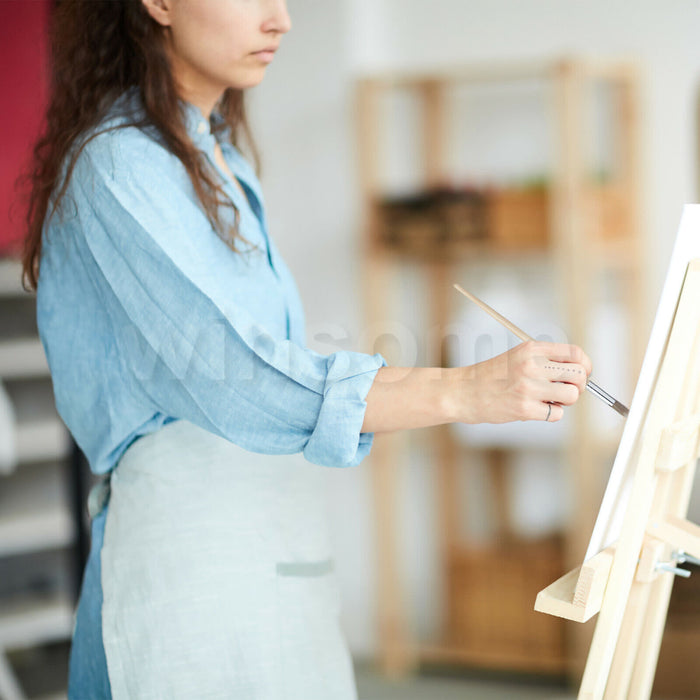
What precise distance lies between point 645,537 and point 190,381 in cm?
52

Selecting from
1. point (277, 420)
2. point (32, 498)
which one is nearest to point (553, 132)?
point (32, 498)

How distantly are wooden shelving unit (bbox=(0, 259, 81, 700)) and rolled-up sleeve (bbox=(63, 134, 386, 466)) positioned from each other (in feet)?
5.03

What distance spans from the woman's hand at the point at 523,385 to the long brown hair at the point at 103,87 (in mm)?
330

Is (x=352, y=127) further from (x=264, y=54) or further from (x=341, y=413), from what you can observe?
(x=341, y=413)

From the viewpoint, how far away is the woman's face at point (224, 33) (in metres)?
0.98

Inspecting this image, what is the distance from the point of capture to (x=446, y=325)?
119 inches

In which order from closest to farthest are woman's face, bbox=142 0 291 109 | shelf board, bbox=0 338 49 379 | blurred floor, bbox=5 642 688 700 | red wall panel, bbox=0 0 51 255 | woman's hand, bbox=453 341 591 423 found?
woman's hand, bbox=453 341 591 423 < woman's face, bbox=142 0 291 109 < shelf board, bbox=0 338 49 379 < blurred floor, bbox=5 642 688 700 < red wall panel, bbox=0 0 51 255

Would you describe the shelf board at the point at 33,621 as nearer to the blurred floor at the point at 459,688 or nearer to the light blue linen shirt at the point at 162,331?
the blurred floor at the point at 459,688

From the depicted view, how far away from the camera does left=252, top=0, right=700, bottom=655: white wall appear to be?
111 inches

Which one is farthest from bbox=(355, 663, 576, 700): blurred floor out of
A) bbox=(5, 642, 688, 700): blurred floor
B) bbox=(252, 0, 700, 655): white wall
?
bbox=(252, 0, 700, 655): white wall

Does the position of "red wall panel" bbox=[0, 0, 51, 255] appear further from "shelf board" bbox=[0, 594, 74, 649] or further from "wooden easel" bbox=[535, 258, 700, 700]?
"wooden easel" bbox=[535, 258, 700, 700]

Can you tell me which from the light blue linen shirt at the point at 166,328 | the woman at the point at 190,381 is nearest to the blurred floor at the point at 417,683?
the woman at the point at 190,381

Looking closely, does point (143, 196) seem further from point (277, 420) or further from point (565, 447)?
point (565, 447)

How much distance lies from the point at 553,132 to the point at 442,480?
1.22m
